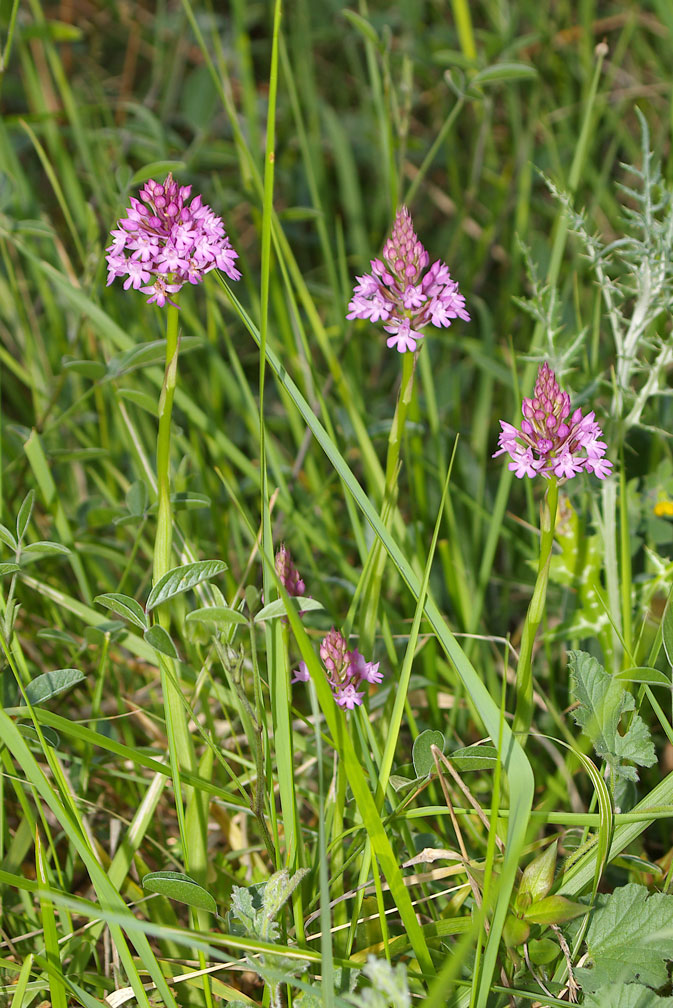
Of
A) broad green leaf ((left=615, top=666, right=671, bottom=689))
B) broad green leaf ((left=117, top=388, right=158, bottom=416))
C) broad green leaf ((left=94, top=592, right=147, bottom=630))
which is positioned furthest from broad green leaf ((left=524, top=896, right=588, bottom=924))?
broad green leaf ((left=117, top=388, right=158, bottom=416))

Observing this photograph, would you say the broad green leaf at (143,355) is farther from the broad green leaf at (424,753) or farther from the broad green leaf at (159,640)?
the broad green leaf at (424,753)

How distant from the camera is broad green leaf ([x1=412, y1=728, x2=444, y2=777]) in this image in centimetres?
130

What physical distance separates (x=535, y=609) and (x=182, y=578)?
1.67 feet

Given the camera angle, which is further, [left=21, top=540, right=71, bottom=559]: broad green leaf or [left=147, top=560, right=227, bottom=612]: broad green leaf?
[left=21, top=540, right=71, bottom=559]: broad green leaf

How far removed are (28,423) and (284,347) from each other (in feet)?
2.48

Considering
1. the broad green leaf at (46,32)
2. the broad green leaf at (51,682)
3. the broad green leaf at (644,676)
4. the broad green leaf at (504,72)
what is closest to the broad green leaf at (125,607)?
the broad green leaf at (51,682)

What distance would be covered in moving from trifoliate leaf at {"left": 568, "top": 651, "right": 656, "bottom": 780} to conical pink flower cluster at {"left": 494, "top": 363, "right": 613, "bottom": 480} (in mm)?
284

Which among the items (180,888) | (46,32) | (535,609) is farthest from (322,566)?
(46,32)

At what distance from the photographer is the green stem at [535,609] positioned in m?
1.21

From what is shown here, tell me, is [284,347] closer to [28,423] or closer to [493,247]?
[28,423]

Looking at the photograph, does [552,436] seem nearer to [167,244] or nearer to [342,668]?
[342,668]

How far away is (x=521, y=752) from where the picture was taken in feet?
3.85

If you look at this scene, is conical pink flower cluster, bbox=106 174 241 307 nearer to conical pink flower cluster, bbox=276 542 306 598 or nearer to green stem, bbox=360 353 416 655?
green stem, bbox=360 353 416 655

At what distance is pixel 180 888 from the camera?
118cm
